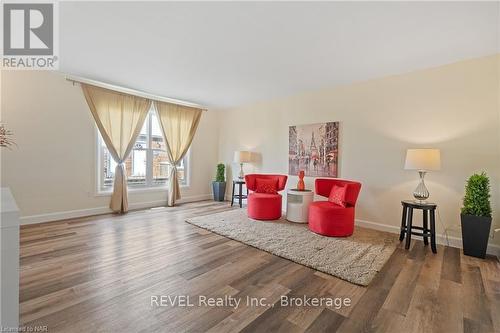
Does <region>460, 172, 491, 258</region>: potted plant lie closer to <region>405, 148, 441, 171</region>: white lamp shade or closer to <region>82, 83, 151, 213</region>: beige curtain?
<region>405, 148, 441, 171</region>: white lamp shade

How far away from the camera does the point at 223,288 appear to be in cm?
200

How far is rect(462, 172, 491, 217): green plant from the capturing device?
2.66 m

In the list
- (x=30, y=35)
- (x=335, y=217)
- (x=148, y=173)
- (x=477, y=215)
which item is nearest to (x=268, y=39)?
(x=335, y=217)

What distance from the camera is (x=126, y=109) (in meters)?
4.57

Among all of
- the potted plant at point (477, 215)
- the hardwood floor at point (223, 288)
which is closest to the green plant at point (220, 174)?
the hardwood floor at point (223, 288)

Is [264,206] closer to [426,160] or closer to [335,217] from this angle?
[335,217]

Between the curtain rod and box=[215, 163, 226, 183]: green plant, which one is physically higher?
the curtain rod

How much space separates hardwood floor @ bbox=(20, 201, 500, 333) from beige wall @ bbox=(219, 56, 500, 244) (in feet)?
2.84

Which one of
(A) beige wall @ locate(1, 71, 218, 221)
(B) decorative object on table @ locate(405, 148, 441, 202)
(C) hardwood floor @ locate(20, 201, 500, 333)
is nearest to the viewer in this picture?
(C) hardwood floor @ locate(20, 201, 500, 333)

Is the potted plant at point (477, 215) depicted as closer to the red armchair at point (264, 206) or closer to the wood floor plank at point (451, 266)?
the wood floor plank at point (451, 266)

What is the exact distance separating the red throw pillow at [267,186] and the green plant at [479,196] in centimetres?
275

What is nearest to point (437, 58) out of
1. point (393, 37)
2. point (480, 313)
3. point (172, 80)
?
point (393, 37)

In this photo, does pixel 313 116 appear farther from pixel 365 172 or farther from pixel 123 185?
pixel 123 185

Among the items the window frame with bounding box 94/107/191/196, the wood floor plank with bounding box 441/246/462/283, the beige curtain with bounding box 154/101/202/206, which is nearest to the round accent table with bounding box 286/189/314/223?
the wood floor plank with bounding box 441/246/462/283
